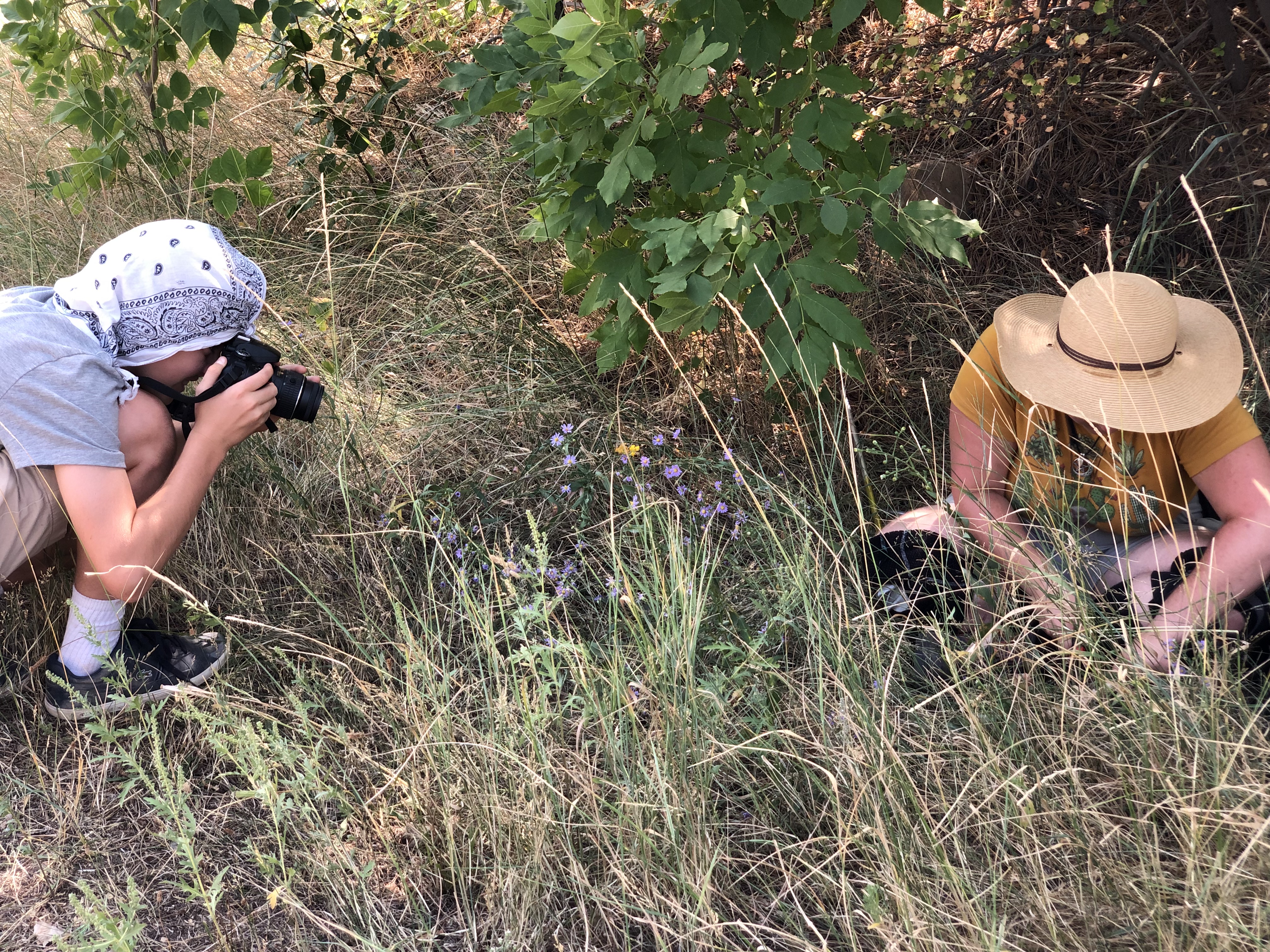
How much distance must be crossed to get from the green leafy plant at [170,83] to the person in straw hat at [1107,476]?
2087mm

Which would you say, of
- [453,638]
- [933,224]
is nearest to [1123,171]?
[933,224]

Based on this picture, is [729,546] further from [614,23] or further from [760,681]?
[614,23]

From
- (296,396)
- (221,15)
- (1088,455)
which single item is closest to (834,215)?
(1088,455)

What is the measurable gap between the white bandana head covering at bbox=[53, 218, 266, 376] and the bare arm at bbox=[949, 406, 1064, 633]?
1500 mm

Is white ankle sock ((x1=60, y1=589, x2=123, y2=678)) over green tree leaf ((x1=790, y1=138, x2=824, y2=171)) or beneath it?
beneath

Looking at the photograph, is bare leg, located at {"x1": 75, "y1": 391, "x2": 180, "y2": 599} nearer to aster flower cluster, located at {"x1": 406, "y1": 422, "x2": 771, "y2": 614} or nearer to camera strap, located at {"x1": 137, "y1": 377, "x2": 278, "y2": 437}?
camera strap, located at {"x1": 137, "y1": 377, "x2": 278, "y2": 437}

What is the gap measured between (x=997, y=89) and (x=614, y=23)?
187cm

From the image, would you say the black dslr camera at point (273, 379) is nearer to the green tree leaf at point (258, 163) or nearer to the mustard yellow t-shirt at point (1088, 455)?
the green tree leaf at point (258, 163)

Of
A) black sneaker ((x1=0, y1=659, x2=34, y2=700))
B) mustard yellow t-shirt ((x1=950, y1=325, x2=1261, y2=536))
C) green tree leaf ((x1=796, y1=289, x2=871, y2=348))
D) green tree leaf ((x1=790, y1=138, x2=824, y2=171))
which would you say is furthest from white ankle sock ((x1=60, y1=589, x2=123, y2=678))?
mustard yellow t-shirt ((x1=950, y1=325, x2=1261, y2=536))

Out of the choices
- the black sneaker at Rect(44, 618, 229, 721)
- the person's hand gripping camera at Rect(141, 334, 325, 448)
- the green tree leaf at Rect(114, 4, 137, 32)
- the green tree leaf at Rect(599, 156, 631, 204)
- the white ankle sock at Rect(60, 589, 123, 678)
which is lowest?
the black sneaker at Rect(44, 618, 229, 721)

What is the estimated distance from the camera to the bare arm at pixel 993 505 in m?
1.72

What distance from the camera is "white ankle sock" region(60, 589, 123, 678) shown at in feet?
6.75

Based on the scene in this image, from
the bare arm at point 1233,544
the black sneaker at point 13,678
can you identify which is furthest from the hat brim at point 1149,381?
the black sneaker at point 13,678

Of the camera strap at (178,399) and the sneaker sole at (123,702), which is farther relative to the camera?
the camera strap at (178,399)
